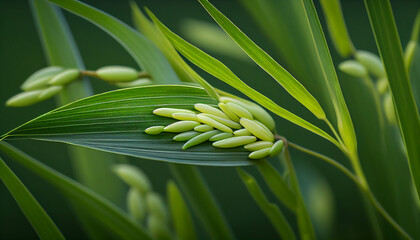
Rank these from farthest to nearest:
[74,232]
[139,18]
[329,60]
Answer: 1. [74,232]
2. [139,18]
3. [329,60]

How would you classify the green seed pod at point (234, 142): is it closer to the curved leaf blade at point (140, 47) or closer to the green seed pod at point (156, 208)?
the curved leaf blade at point (140, 47)

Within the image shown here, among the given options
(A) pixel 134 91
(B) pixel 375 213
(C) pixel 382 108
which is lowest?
(B) pixel 375 213

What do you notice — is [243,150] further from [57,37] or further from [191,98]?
[57,37]

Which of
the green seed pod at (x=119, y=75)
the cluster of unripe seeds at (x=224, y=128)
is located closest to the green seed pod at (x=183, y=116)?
the cluster of unripe seeds at (x=224, y=128)

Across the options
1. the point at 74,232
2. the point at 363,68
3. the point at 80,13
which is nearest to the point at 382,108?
the point at 363,68

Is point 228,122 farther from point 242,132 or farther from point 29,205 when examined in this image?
point 29,205

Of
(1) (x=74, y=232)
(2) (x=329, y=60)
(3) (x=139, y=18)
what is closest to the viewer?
(2) (x=329, y=60)

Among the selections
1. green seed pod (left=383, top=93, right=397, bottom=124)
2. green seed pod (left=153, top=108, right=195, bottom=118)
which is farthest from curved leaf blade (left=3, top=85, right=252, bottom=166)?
green seed pod (left=383, top=93, right=397, bottom=124)

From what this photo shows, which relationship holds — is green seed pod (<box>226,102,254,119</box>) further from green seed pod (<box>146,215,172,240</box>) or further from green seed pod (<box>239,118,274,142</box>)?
green seed pod (<box>146,215,172,240</box>)
